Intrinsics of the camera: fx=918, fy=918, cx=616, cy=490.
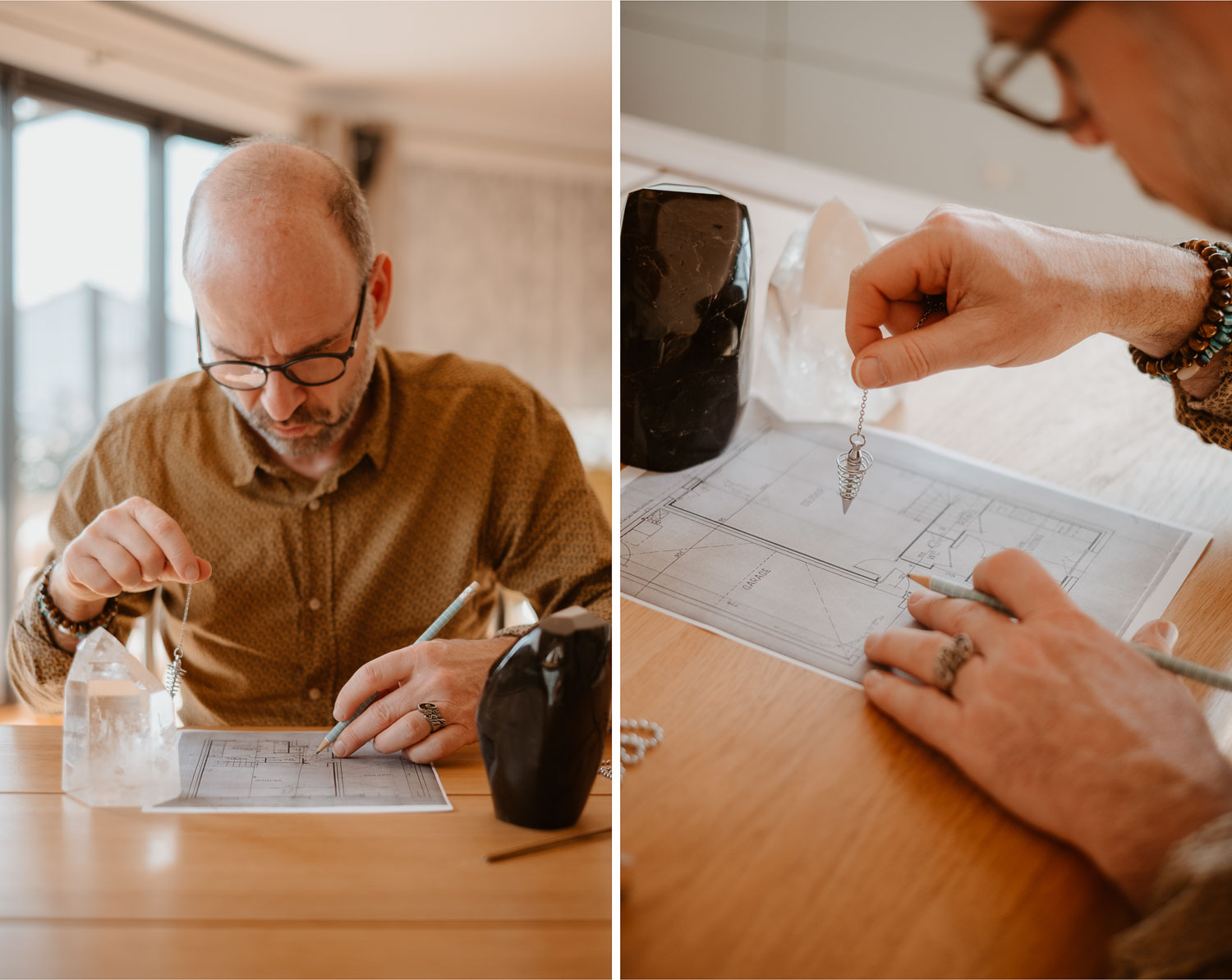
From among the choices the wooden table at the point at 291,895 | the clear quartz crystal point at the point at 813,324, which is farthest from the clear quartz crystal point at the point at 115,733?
the clear quartz crystal point at the point at 813,324

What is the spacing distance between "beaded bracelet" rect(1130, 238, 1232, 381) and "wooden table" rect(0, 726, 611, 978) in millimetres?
724

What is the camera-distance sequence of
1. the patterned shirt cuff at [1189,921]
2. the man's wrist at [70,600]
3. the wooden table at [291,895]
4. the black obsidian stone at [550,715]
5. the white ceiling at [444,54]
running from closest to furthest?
the patterned shirt cuff at [1189,921]
the wooden table at [291,895]
the black obsidian stone at [550,715]
the man's wrist at [70,600]
the white ceiling at [444,54]

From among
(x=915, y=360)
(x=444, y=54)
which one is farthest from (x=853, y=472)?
(x=444, y=54)

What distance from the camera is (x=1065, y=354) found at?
50.2 inches

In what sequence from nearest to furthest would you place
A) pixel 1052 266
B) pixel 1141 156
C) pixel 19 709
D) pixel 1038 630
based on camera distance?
pixel 1038 630, pixel 1052 266, pixel 1141 156, pixel 19 709

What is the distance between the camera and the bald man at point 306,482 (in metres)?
1.11

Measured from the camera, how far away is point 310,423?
3.93ft

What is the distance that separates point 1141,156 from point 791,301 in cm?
55

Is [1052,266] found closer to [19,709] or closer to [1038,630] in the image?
[1038,630]

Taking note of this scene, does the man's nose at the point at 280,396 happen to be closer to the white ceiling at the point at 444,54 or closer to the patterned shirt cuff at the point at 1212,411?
the patterned shirt cuff at the point at 1212,411

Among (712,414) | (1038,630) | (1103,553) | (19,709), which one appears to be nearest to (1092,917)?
(1038,630)

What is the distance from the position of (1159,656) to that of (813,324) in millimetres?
494

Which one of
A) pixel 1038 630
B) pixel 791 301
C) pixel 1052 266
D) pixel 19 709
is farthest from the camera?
pixel 19 709

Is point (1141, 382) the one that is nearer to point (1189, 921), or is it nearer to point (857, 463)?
point (857, 463)
